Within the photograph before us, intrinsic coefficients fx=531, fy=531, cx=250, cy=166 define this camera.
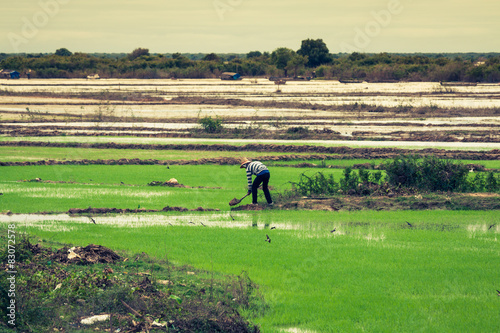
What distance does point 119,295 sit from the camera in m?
8.42

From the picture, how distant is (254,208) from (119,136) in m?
→ 21.2

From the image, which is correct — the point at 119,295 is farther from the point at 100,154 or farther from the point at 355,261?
the point at 100,154

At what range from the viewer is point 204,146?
3142 cm

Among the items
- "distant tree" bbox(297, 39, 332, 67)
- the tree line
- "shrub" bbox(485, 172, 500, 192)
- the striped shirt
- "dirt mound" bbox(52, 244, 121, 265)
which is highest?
"distant tree" bbox(297, 39, 332, 67)

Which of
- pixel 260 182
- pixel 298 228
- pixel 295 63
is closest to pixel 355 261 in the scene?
pixel 298 228

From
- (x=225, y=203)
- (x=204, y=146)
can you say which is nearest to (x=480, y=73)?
(x=204, y=146)

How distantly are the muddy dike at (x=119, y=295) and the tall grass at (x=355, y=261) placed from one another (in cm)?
59

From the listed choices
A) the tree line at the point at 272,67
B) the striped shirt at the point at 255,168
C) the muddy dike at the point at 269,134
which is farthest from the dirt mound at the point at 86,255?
the tree line at the point at 272,67

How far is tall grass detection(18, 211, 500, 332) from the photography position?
8125mm

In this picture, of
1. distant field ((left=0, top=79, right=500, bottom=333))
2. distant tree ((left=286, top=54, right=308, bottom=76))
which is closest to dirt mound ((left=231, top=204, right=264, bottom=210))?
distant field ((left=0, top=79, right=500, bottom=333))

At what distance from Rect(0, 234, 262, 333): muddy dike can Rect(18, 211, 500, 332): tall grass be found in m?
0.59

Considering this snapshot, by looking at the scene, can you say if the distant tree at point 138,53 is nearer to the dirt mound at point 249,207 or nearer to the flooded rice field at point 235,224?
the dirt mound at point 249,207

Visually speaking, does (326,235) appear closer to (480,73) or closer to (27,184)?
(27,184)

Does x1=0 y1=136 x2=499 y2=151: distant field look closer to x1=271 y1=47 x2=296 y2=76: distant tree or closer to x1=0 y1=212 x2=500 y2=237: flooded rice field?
x1=0 y1=212 x2=500 y2=237: flooded rice field
